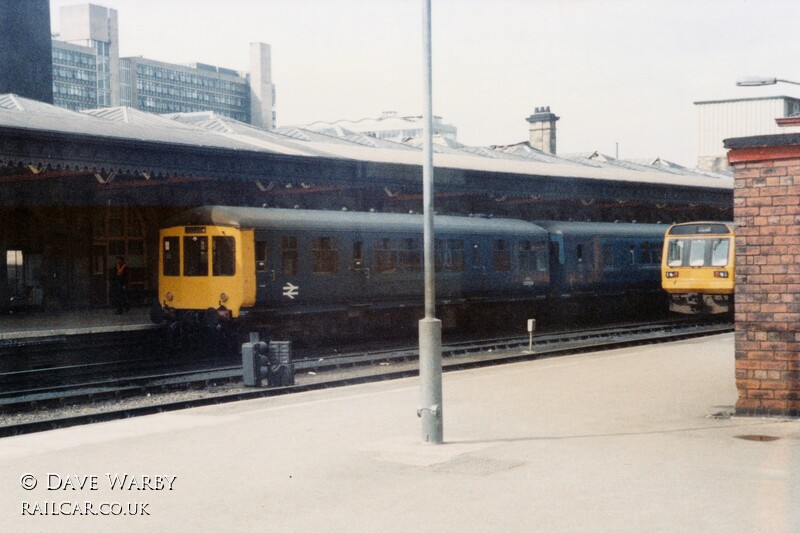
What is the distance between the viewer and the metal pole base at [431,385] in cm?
964

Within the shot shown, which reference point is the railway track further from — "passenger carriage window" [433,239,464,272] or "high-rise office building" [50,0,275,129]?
"high-rise office building" [50,0,275,129]

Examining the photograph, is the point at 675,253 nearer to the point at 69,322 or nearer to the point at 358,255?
the point at 358,255

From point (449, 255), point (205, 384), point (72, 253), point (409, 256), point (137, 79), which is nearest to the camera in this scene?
point (205, 384)

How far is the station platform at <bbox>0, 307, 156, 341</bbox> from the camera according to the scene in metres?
20.6

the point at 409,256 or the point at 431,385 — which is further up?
the point at 409,256

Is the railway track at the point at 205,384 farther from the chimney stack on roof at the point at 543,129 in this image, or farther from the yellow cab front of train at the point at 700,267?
the chimney stack on roof at the point at 543,129

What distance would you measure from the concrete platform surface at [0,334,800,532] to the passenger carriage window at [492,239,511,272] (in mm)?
13163

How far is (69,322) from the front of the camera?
2341 centimetres

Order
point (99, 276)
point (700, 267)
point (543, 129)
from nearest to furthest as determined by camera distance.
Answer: point (700, 267), point (99, 276), point (543, 129)

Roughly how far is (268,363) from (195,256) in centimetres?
639

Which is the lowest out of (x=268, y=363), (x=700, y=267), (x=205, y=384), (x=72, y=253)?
(x=205, y=384)

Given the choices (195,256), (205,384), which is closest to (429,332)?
(205,384)

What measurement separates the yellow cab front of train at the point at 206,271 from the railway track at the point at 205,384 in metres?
1.94

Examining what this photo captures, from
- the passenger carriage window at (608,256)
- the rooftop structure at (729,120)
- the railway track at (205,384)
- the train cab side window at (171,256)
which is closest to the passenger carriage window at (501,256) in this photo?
the railway track at (205,384)
